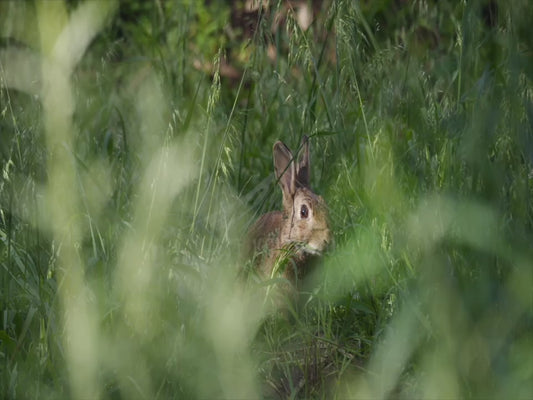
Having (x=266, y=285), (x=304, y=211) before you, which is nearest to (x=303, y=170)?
(x=304, y=211)

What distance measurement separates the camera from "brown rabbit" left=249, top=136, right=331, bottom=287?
279 centimetres

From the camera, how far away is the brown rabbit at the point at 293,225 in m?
2.79

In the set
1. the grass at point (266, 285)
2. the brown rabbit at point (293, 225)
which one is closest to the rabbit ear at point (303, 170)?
the brown rabbit at point (293, 225)

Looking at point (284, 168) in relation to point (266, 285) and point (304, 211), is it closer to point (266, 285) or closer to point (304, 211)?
point (304, 211)

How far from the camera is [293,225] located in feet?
9.75

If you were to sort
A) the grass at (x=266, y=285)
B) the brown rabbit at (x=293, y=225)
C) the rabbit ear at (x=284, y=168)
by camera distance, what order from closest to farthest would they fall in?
the grass at (x=266, y=285)
the brown rabbit at (x=293, y=225)
the rabbit ear at (x=284, y=168)

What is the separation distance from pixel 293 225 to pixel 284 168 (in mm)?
205

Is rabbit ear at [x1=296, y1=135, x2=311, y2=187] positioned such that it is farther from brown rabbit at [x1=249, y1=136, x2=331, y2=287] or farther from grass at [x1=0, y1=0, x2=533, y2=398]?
grass at [x1=0, y1=0, x2=533, y2=398]

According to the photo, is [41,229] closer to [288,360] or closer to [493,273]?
[288,360]

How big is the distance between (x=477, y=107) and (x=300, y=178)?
3.16 feet

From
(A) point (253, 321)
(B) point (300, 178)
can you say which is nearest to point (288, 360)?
(A) point (253, 321)

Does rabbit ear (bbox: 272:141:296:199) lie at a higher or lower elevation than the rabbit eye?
higher

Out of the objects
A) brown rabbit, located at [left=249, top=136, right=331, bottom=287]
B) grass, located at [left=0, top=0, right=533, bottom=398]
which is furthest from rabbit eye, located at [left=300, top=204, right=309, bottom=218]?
grass, located at [left=0, top=0, right=533, bottom=398]

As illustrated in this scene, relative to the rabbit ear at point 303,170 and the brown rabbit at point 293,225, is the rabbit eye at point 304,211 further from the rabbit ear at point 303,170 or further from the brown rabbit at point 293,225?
the rabbit ear at point 303,170
